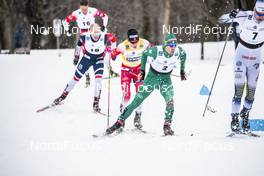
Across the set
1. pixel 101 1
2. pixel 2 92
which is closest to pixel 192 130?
pixel 2 92

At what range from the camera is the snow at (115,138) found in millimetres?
6984

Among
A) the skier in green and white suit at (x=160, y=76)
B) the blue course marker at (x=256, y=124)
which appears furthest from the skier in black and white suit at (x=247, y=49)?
the skier in green and white suit at (x=160, y=76)

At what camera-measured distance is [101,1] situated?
26406mm

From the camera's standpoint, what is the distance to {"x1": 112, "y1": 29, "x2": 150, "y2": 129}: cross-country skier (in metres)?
9.34

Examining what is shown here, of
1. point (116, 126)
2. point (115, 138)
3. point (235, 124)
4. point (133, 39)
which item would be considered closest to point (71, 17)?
point (133, 39)

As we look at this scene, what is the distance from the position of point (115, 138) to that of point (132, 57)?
6.25 feet

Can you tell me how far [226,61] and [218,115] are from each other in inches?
265

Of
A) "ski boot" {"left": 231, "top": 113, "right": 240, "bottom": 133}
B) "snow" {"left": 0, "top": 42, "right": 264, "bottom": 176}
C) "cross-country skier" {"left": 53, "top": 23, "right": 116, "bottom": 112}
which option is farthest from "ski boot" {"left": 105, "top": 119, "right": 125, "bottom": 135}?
"cross-country skier" {"left": 53, "top": 23, "right": 116, "bottom": 112}

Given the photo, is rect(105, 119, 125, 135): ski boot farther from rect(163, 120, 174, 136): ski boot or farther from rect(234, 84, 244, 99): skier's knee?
rect(234, 84, 244, 99): skier's knee

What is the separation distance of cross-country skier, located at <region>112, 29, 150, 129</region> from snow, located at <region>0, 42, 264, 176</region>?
64 cm

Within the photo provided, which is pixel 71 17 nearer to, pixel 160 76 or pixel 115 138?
pixel 160 76

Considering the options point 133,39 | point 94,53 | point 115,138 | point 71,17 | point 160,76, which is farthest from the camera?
point 71,17

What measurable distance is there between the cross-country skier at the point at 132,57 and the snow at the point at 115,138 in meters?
0.64

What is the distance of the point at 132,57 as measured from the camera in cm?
965
